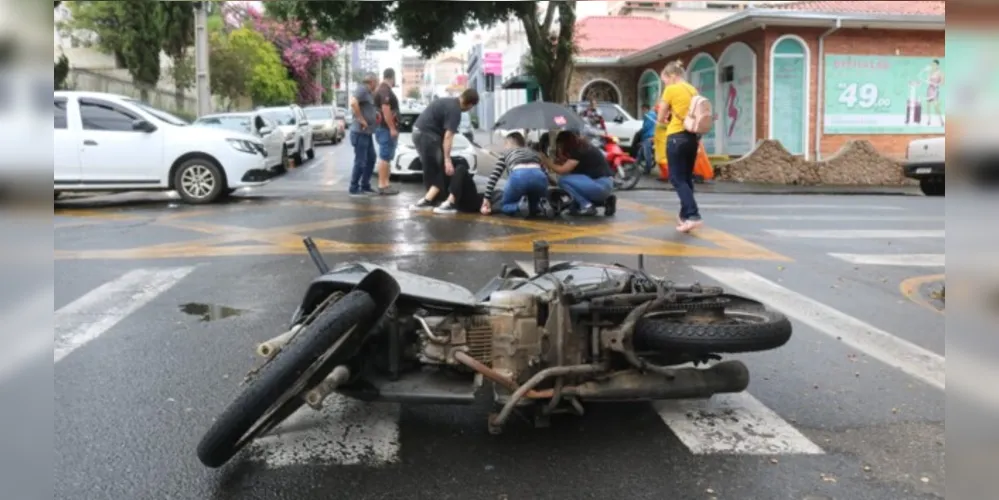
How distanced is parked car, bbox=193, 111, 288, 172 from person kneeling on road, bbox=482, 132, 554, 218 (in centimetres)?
922

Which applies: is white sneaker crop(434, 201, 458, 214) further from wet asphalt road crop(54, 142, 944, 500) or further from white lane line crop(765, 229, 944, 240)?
white lane line crop(765, 229, 944, 240)

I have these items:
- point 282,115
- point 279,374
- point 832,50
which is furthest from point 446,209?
point 832,50

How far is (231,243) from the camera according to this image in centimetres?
930

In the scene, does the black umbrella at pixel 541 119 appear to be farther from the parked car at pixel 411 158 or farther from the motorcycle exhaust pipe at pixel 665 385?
the motorcycle exhaust pipe at pixel 665 385

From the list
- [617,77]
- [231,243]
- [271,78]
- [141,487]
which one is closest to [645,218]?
[231,243]

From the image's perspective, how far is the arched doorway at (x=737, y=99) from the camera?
22.2 m

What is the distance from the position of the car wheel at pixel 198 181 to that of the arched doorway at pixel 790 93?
14.4 m

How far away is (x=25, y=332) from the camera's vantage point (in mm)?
1410

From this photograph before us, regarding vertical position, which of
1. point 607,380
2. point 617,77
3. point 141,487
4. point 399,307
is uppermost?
point 617,77

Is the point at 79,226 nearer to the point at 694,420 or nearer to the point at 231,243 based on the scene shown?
the point at 231,243

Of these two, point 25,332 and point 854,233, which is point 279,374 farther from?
point 854,233

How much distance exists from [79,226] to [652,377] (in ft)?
29.8

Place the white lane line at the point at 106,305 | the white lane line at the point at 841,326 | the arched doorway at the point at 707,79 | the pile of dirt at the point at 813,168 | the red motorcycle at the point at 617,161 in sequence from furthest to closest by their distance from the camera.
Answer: the arched doorway at the point at 707,79 < the pile of dirt at the point at 813,168 < the red motorcycle at the point at 617,161 < the white lane line at the point at 106,305 < the white lane line at the point at 841,326

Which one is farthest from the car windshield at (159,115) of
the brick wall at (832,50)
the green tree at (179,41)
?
the green tree at (179,41)
